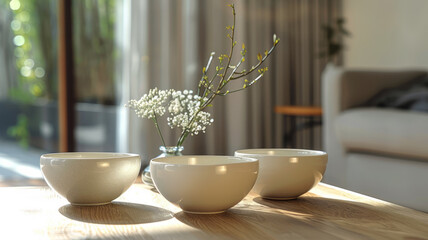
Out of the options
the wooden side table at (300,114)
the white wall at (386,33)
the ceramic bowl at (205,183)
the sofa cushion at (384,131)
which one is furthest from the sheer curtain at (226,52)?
the ceramic bowl at (205,183)

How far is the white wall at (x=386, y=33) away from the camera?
12.9 feet

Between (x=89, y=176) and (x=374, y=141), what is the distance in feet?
6.29

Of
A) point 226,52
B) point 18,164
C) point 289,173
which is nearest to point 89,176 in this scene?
point 289,173

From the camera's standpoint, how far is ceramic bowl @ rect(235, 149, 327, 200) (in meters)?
1.08

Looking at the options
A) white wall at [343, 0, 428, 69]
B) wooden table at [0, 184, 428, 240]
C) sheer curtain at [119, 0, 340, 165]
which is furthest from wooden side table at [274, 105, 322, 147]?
wooden table at [0, 184, 428, 240]

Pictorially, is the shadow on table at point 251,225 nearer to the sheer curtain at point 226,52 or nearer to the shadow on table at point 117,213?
the shadow on table at point 117,213

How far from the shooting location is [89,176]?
3.33 ft

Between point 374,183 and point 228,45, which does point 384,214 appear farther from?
point 228,45

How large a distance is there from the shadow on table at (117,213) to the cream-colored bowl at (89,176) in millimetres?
22

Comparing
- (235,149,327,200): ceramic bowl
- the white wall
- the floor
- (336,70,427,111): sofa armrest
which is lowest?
the floor

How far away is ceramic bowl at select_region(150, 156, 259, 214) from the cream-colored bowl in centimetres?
10

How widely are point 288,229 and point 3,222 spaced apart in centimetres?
48

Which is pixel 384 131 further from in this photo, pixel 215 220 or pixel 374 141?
pixel 215 220

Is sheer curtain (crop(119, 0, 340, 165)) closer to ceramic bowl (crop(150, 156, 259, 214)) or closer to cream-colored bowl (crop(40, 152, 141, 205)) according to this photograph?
cream-colored bowl (crop(40, 152, 141, 205))
